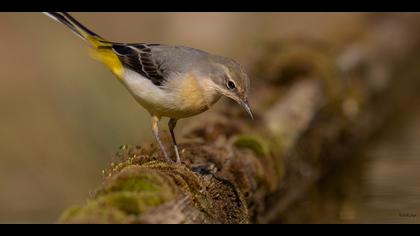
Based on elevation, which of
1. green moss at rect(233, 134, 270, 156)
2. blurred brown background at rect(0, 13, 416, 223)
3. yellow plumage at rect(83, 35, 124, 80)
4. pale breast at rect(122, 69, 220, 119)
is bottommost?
blurred brown background at rect(0, 13, 416, 223)

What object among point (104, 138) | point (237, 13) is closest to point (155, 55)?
point (104, 138)

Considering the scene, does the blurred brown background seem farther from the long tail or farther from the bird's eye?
the bird's eye

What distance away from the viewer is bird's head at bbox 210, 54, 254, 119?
768 cm

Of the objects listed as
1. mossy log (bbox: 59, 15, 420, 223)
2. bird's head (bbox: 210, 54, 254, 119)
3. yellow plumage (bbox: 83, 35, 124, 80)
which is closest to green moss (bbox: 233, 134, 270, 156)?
mossy log (bbox: 59, 15, 420, 223)

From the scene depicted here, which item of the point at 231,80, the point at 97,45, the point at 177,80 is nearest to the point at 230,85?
the point at 231,80

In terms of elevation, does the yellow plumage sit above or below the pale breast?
above

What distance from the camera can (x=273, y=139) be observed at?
10008mm

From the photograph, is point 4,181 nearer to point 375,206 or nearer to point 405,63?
point 375,206

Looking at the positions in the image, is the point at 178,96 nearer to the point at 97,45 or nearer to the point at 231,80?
the point at 231,80

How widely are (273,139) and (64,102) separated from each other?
5.48 meters

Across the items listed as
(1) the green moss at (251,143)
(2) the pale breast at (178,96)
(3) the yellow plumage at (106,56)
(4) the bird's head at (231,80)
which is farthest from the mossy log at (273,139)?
(3) the yellow plumage at (106,56)

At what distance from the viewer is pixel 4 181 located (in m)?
13.5

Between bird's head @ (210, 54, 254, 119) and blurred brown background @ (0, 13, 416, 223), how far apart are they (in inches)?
165
